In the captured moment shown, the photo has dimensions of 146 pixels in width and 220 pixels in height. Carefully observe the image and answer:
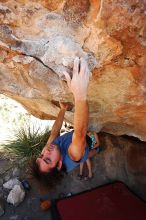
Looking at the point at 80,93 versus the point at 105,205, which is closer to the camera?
the point at 80,93

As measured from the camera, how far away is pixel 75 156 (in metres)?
3.67

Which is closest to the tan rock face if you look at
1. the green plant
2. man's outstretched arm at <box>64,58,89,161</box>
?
man's outstretched arm at <box>64,58,89,161</box>

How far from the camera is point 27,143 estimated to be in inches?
243

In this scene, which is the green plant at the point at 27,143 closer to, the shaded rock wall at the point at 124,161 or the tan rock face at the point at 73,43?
the shaded rock wall at the point at 124,161

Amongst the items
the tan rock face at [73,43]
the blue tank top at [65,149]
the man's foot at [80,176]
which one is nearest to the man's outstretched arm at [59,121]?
the blue tank top at [65,149]

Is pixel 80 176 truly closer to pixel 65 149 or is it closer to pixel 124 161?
pixel 124 161

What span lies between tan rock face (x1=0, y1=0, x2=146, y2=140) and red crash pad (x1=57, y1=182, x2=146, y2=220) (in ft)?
6.86

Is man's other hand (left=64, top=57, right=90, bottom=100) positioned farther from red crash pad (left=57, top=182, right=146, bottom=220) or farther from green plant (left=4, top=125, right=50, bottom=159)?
green plant (left=4, top=125, right=50, bottom=159)

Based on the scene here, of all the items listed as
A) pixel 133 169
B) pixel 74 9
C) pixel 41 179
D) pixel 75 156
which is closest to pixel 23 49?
pixel 74 9

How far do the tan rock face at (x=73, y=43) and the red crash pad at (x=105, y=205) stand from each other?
82.3 inches

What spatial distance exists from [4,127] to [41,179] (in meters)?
2.89

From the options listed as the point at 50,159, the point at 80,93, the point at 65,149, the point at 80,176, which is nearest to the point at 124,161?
the point at 80,176

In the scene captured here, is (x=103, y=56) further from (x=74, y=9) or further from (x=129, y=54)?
(x=74, y=9)

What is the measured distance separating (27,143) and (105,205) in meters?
1.79
